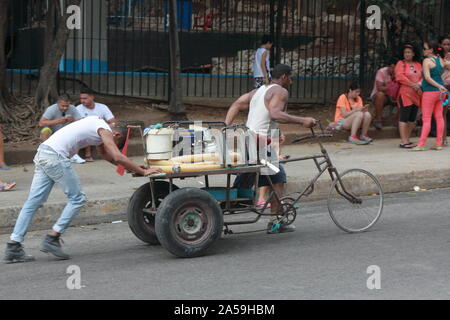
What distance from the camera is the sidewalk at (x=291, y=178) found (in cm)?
913

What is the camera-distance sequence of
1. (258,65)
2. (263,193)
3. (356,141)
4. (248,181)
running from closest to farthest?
(248,181) → (263,193) → (356,141) → (258,65)

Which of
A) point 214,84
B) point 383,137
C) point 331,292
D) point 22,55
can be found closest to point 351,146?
point 383,137

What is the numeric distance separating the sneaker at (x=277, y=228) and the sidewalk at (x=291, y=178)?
163 centimetres

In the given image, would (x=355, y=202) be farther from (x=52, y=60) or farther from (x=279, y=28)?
(x=279, y=28)

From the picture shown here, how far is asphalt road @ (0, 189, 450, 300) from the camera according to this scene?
6125 millimetres

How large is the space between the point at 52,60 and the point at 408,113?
18.8 feet

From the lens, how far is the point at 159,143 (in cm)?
720

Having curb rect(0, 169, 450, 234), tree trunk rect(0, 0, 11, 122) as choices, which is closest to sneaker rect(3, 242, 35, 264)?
curb rect(0, 169, 450, 234)

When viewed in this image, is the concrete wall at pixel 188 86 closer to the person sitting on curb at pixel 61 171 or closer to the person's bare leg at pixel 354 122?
the person's bare leg at pixel 354 122

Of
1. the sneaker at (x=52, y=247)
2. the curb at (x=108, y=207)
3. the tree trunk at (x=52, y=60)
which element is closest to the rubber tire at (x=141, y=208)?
the sneaker at (x=52, y=247)

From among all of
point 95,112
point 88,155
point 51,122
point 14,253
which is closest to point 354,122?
point 95,112

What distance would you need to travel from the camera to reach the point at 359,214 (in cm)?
838
